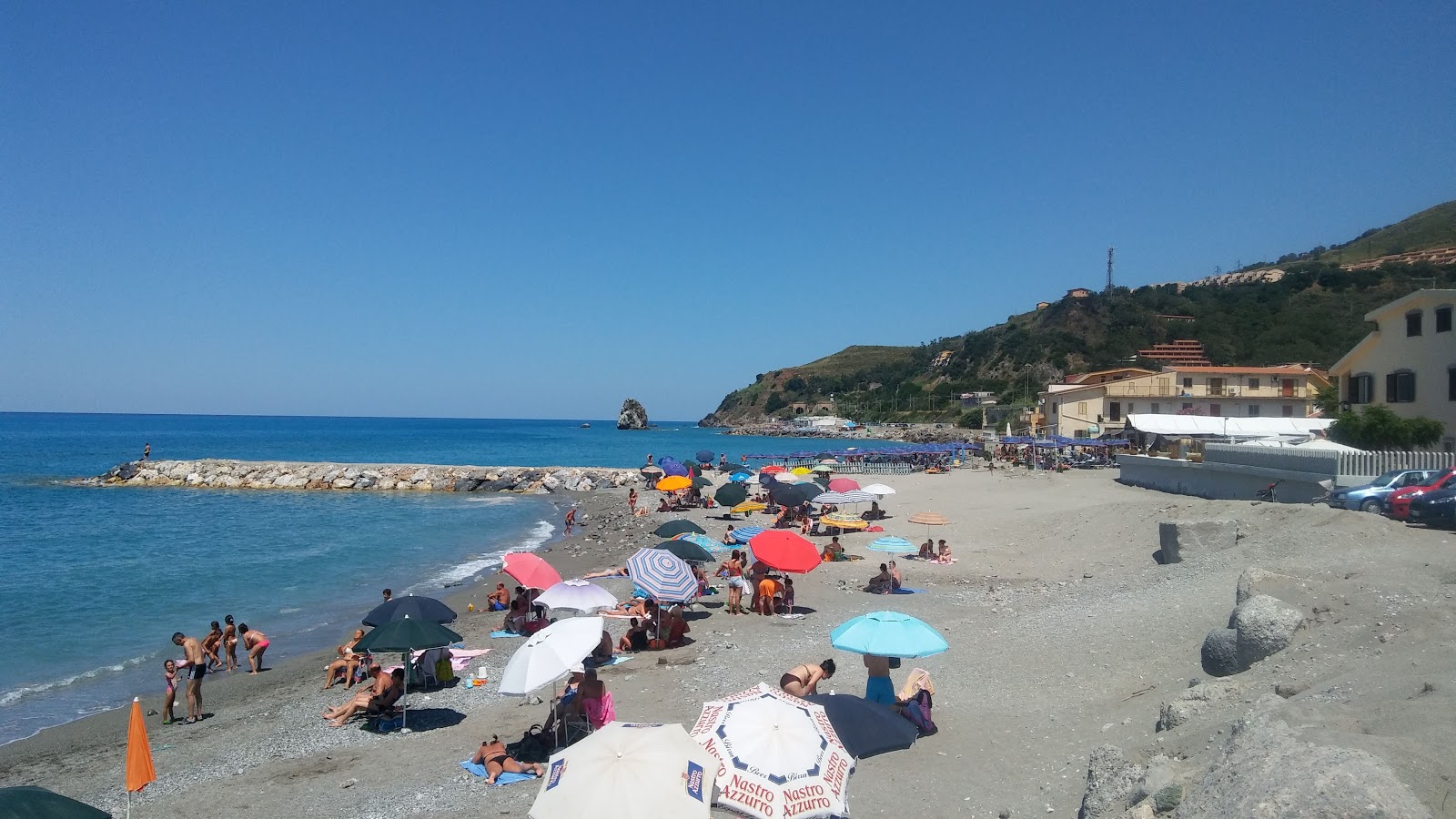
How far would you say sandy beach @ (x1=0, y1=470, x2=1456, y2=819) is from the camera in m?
6.56

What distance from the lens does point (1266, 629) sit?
326 inches

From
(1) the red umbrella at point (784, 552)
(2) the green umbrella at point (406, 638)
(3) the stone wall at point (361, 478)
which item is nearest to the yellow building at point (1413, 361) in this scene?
(1) the red umbrella at point (784, 552)

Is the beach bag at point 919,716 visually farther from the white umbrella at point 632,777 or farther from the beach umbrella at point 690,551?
the beach umbrella at point 690,551

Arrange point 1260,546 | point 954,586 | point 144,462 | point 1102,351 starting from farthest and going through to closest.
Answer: point 1102,351
point 144,462
point 954,586
point 1260,546

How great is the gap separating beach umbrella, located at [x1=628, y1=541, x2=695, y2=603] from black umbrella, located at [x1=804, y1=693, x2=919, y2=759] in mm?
5422

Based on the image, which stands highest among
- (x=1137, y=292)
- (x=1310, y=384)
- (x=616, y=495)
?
(x=1137, y=292)

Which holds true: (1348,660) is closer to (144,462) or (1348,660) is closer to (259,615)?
(259,615)

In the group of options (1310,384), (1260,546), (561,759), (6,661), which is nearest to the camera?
(561,759)

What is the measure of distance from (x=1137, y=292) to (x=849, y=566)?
386 ft

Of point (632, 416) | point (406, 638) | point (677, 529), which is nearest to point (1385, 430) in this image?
point (677, 529)

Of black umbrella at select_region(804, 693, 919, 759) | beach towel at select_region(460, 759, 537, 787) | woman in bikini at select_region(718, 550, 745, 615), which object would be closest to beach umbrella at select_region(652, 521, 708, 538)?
woman in bikini at select_region(718, 550, 745, 615)

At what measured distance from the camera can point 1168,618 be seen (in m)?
11.6

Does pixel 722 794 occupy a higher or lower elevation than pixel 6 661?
higher

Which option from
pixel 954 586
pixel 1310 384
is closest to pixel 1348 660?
pixel 954 586
